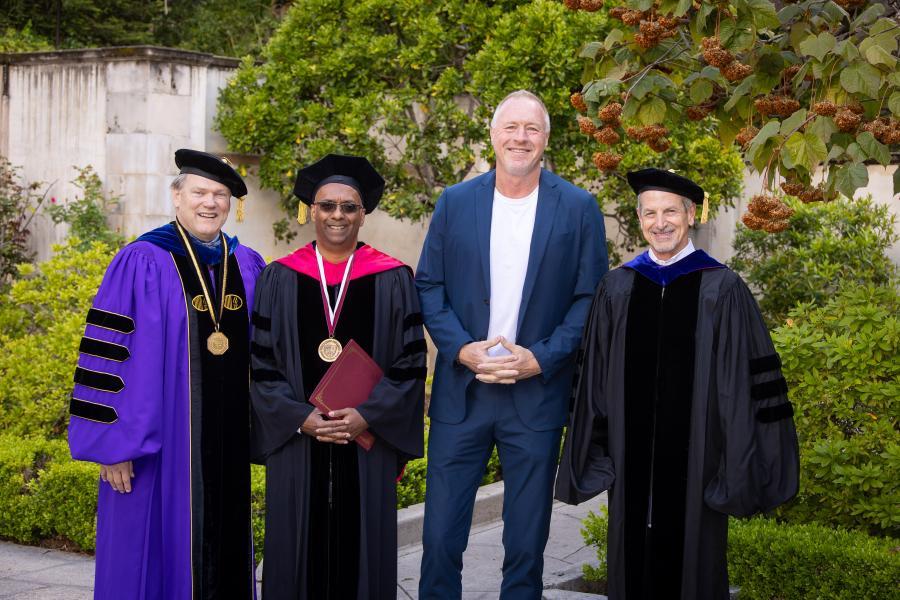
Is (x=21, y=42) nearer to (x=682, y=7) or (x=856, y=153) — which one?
(x=682, y=7)

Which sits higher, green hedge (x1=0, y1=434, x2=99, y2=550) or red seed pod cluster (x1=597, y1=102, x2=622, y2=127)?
red seed pod cluster (x1=597, y1=102, x2=622, y2=127)

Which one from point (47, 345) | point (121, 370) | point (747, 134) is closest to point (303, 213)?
point (121, 370)

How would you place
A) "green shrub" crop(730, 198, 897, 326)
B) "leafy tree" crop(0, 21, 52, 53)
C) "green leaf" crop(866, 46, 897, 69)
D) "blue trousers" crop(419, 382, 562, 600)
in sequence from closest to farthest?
"green leaf" crop(866, 46, 897, 69)
"blue trousers" crop(419, 382, 562, 600)
"green shrub" crop(730, 198, 897, 326)
"leafy tree" crop(0, 21, 52, 53)

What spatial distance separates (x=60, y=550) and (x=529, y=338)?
3.38 m

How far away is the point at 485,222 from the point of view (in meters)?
4.40

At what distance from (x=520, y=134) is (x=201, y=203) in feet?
4.26

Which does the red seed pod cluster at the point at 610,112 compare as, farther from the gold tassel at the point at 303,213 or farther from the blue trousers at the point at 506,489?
the gold tassel at the point at 303,213

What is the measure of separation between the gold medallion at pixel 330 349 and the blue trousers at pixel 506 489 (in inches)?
21.0

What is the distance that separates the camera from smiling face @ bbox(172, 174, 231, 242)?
14.0ft

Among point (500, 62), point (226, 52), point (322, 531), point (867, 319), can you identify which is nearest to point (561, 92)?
point (500, 62)

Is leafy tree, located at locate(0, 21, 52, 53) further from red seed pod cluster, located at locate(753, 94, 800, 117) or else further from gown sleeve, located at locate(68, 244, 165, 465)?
red seed pod cluster, located at locate(753, 94, 800, 117)

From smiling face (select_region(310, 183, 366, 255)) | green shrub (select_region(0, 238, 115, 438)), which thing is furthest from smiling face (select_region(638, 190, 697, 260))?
green shrub (select_region(0, 238, 115, 438))

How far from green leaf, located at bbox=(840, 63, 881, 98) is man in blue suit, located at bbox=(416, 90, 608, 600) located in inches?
45.6

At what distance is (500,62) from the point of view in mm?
8812
